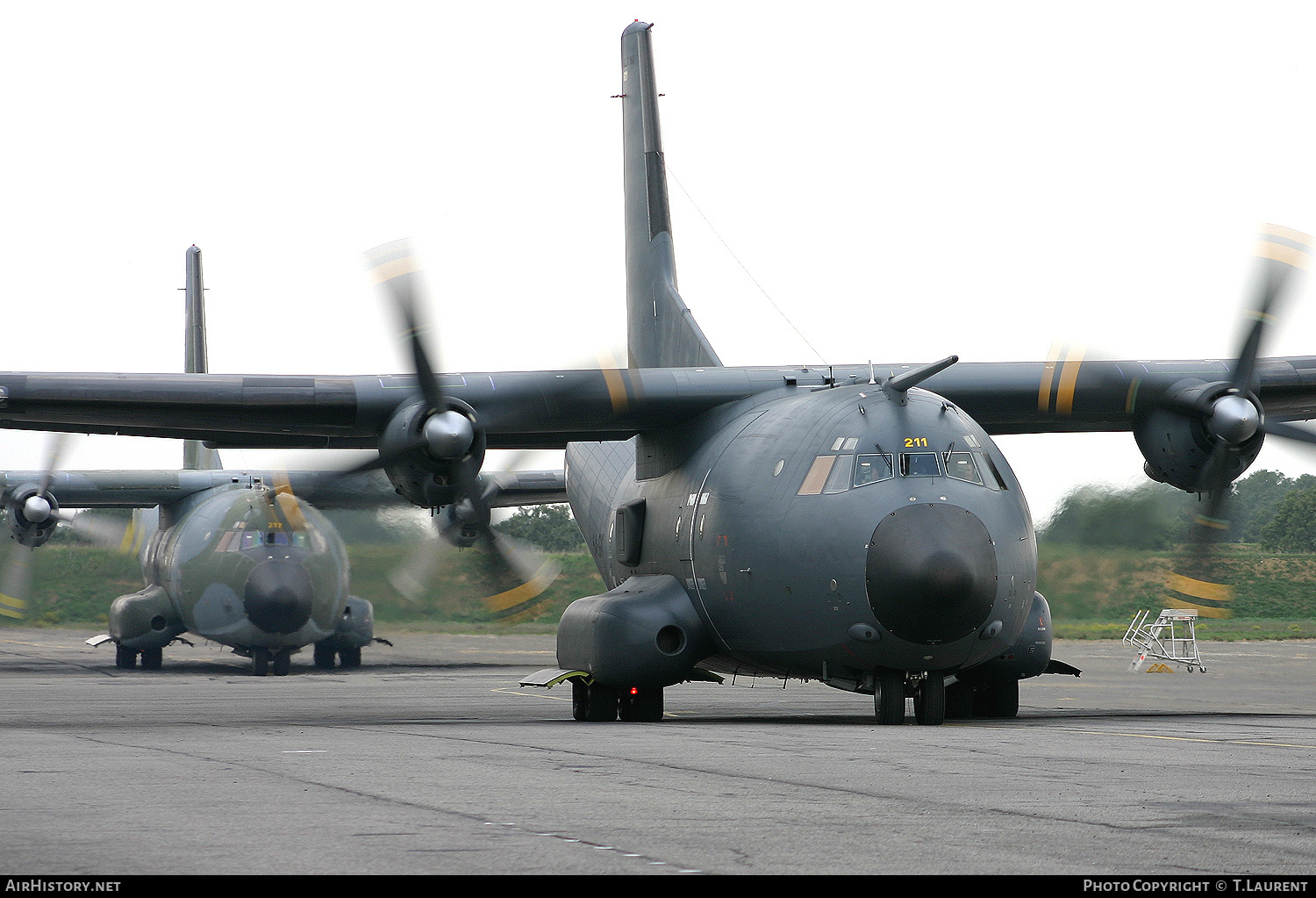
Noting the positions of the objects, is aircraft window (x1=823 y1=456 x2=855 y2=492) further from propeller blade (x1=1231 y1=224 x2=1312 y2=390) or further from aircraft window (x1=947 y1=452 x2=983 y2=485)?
propeller blade (x1=1231 y1=224 x2=1312 y2=390)

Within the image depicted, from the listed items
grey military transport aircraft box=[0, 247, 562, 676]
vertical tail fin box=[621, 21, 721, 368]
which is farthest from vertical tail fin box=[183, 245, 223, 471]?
vertical tail fin box=[621, 21, 721, 368]

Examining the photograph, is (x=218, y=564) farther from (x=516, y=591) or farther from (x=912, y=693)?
(x=912, y=693)

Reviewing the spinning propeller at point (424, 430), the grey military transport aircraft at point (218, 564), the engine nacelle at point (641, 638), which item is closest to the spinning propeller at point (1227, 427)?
the engine nacelle at point (641, 638)

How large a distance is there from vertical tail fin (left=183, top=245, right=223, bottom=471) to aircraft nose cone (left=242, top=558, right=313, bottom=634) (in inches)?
344

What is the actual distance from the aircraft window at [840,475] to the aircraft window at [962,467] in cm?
101

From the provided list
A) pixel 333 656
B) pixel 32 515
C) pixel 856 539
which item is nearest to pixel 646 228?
pixel 856 539

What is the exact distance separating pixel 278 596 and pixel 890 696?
1861 centimetres

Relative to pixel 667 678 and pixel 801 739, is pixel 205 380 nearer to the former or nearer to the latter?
pixel 667 678

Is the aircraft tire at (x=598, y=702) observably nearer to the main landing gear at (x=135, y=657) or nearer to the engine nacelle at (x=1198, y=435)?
the engine nacelle at (x=1198, y=435)

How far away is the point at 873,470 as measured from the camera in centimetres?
1541

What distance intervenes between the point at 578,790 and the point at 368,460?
9.00m

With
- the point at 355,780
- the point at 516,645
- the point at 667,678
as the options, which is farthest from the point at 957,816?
the point at 516,645
